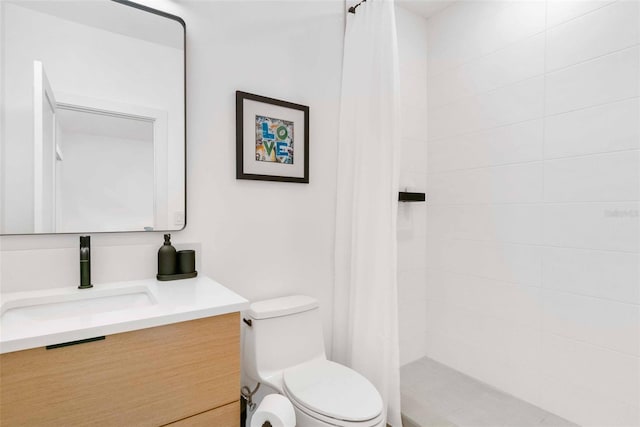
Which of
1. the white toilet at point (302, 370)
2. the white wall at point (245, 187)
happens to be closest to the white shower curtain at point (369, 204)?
the white wall at point (245, 187)

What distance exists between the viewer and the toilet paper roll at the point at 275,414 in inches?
45.4

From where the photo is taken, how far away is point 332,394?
Result: 1.36 metres

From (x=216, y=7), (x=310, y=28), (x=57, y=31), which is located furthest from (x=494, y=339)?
(x=57, y=31)

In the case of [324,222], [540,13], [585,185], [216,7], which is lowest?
[324,222]

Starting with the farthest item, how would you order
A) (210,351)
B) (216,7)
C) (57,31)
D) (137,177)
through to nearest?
(216,7) → (137,177) → (57,31) → (210,351)

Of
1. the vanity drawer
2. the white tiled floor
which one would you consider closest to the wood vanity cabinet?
the vanity drawer

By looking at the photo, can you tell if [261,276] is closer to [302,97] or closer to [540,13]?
[302,97]

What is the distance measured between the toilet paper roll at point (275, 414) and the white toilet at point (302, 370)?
0.12m

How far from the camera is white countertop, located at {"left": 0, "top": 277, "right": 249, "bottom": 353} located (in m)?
0.82

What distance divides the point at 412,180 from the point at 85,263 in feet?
6.37

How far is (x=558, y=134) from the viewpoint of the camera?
1.79 m

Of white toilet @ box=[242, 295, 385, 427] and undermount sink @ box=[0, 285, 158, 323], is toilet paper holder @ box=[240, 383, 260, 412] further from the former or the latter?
undermount sink @ box=[0, 285, 158, 323]

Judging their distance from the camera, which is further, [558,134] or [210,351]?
[558,134]

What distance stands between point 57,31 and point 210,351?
4.20 feet
